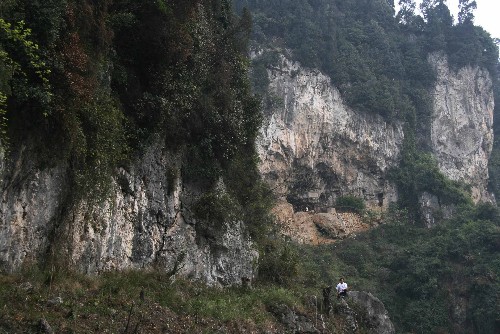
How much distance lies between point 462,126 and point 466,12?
13294 millimetres

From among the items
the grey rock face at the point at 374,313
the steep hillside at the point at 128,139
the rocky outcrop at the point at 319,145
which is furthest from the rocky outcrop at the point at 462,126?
the steep hillside at the point at 128,139

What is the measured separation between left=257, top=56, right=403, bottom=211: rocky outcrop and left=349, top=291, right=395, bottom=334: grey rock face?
48.3 feet

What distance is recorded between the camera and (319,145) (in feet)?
124

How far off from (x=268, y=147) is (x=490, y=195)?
25.8 meters

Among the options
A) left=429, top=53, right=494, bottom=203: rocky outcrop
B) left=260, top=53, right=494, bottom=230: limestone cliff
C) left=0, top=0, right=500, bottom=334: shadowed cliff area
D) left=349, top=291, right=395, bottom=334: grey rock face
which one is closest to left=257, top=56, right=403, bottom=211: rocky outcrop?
left=260, top=53, right=494, bottom=230: limestone cliff

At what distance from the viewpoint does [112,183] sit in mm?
10648

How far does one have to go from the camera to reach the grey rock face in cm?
1911

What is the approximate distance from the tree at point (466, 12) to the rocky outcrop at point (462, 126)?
5324 millimetres

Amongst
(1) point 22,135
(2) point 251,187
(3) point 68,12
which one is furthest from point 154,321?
(2) point 251,187

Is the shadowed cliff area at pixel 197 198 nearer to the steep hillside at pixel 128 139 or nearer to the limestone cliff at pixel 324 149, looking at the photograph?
the steep hillside at pixel 128 139

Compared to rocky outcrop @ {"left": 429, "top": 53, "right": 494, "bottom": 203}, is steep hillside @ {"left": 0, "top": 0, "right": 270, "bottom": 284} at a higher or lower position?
lower

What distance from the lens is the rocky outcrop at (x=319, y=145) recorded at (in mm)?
35469

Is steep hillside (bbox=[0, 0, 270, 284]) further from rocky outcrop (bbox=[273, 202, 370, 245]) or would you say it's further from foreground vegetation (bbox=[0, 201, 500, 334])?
rocky outcrop (bbox=[273, 202, 370, 245])

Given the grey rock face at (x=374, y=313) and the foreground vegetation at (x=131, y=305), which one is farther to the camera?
the grey rock face at (x=374, y=313)
